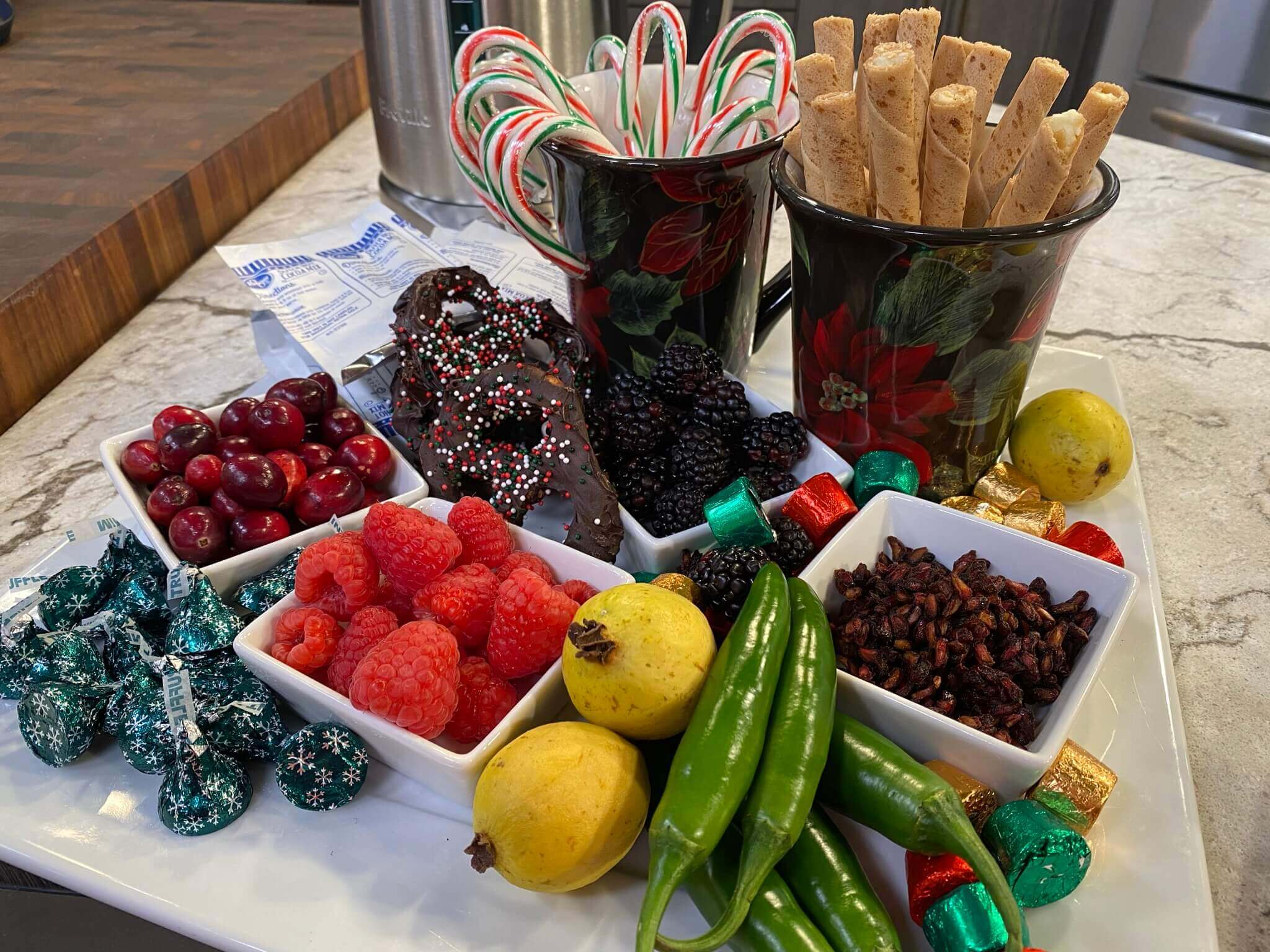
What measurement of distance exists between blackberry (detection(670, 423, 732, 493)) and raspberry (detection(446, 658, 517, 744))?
237mm

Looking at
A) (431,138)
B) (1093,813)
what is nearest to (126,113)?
(431,138)

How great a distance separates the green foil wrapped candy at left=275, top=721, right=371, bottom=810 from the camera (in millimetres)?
566

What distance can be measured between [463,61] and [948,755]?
695 millimetres

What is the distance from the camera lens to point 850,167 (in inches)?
25.8

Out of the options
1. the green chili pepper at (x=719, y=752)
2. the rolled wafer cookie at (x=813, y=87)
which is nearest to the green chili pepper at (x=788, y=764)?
the green chili pepper at (x=719, y=752)

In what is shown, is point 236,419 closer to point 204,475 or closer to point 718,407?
point 204,475

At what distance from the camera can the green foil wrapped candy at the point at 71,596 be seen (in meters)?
0.67

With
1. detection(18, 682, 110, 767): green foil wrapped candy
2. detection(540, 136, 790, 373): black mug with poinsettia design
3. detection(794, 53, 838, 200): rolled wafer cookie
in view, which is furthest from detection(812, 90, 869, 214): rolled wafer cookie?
detection(18, 682, 110, 767): green foil wrapped candy

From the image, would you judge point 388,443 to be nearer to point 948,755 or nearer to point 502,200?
point 502,200

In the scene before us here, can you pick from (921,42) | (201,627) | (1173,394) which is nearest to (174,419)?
(201,627)

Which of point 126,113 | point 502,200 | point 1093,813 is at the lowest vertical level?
point 1093,813

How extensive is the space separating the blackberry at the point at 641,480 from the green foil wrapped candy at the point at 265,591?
261 mm

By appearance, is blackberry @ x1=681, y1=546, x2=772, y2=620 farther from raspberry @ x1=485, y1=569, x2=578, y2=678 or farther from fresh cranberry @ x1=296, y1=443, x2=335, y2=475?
fresh cranberry @ x1=296, y1=443, x2=335, y2=475

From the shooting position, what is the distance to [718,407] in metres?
0.79
